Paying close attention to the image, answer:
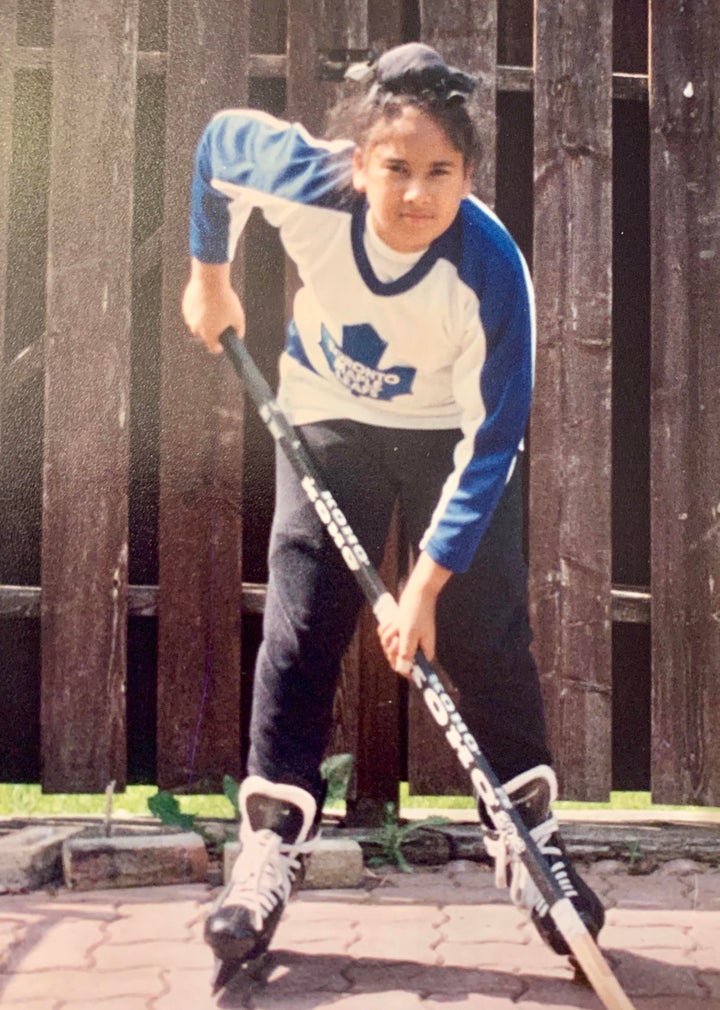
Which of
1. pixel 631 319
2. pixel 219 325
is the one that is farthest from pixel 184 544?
pixel 631 319

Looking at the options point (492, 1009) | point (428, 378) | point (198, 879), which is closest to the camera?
point (492, 1009)

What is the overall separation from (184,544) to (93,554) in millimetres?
195

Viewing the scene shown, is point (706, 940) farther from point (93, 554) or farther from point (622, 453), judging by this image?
point (93, 554)

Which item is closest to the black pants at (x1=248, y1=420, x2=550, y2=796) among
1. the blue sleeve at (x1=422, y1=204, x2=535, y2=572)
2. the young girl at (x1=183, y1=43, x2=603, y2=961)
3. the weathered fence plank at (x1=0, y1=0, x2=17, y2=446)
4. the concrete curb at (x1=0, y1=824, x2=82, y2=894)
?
the young girl at (x1=183, y1=43, x2=603, y2=961)

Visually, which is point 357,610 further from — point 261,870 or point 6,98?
point 6,98

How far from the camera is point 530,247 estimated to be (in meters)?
2.77

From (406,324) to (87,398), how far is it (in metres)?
0.82

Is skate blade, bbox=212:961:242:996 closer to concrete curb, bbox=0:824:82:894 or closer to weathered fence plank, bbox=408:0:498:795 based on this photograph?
concrete curb, bbox=0:824:82:894

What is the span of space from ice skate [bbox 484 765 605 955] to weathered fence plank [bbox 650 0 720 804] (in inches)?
26.4

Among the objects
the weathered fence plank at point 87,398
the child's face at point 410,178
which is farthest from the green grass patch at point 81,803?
the child's face at point 410,178

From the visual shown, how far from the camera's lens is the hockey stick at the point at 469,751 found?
194 centimetres

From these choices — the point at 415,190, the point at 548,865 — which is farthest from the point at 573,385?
the point at 548,865

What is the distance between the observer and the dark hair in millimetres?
2094

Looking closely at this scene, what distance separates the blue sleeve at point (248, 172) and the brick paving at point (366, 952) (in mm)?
1284
